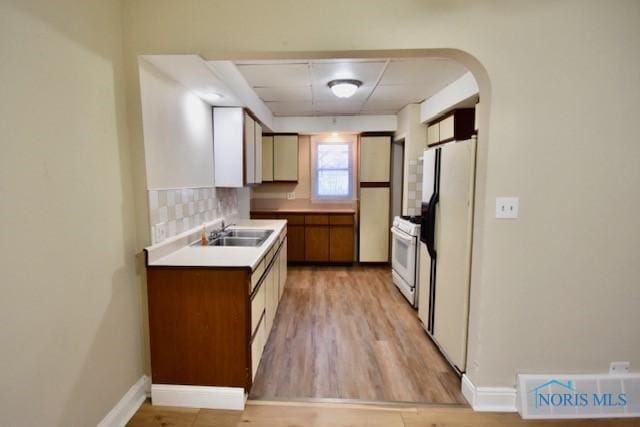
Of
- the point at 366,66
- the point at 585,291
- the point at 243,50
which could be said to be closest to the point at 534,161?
the point at 585,291

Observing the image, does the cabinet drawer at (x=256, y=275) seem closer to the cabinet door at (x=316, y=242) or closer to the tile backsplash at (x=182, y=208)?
the tile backsplash at (x=182, y=208)

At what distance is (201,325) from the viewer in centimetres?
181

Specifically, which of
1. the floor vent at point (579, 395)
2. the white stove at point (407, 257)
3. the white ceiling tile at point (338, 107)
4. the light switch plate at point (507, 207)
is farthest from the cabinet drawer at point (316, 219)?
the floor vent at point (579, 395)

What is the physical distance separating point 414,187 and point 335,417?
10.1ft

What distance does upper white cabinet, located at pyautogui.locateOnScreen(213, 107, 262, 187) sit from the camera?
2.96 metres

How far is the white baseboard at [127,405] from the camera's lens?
162 centimetres

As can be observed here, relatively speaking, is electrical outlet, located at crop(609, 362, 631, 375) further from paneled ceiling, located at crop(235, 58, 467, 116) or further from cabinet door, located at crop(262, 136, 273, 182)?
cabinet door, located at crop(262, 136, 273, 182)

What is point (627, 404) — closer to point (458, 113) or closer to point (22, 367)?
point (458, 113)

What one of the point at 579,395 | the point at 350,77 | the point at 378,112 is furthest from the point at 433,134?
the point at 579,395

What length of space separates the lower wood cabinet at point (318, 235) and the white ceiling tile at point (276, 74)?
7.03 ft

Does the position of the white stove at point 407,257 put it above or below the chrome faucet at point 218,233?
below

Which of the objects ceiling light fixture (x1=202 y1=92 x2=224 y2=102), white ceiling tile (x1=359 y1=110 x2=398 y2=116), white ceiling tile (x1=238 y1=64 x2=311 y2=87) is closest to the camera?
ceiling light fixture (x1=202 y1=92 x2=224 y2=102)

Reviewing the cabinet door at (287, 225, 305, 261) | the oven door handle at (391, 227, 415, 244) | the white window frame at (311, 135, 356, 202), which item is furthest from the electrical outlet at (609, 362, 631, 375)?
the white window frame at (311, 135, 356, 202)

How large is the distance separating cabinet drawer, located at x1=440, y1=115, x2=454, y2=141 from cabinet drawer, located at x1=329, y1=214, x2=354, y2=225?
1.84m
